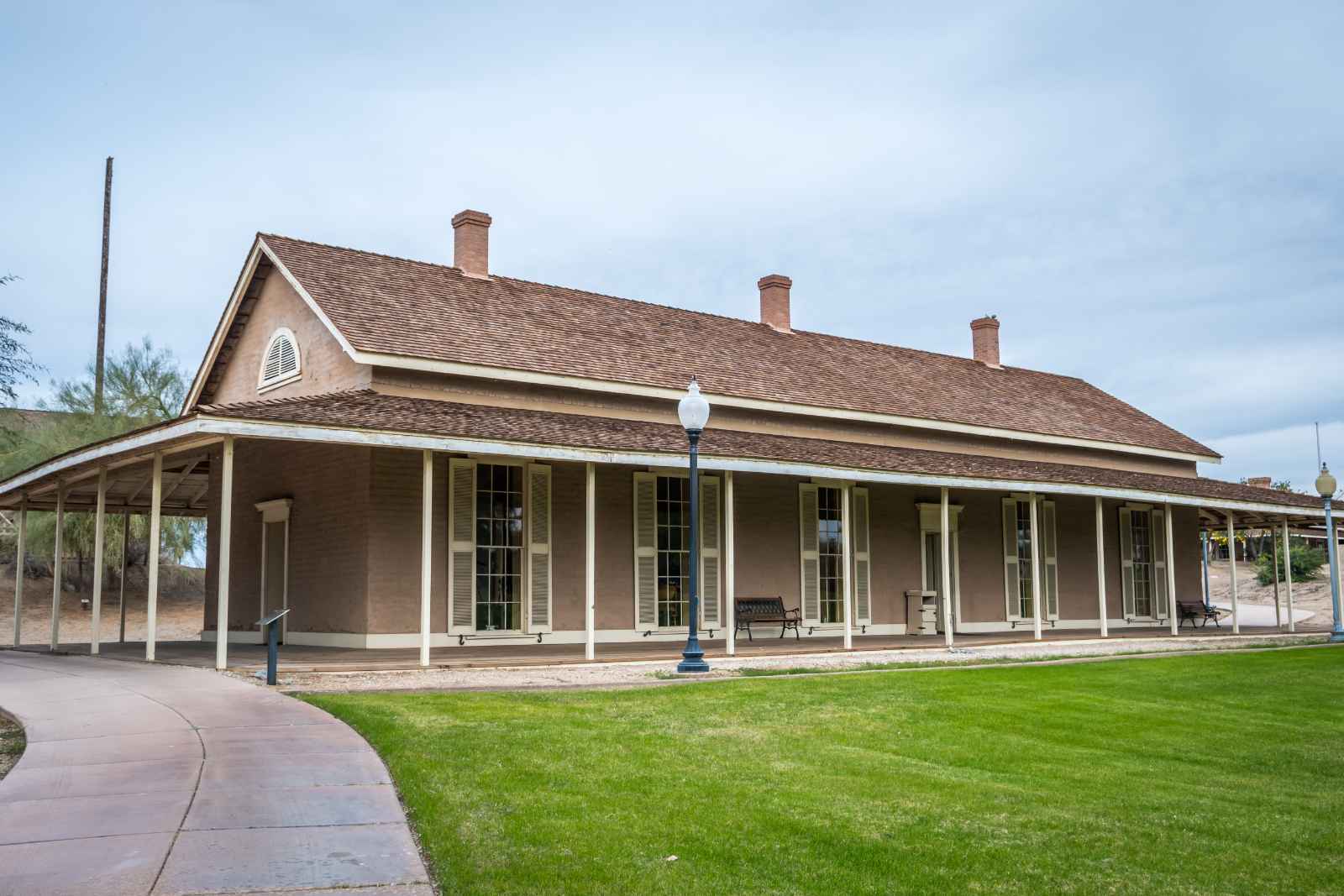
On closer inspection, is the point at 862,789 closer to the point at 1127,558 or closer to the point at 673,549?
the point at 673,549

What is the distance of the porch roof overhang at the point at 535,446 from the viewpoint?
12734 mm

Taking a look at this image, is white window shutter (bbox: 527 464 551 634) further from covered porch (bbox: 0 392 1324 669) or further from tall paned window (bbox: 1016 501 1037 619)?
tall paned window (bbox: 1016 501 1037 619)

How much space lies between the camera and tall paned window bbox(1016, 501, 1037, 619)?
2319 centimetres

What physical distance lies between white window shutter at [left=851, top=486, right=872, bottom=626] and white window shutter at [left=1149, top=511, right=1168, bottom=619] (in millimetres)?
8711

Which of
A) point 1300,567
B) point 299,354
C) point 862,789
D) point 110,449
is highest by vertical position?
point 299,354

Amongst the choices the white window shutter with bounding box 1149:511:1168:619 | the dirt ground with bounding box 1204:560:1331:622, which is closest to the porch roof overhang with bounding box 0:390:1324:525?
the white window shutter with bounding box 1149:511:1168:619

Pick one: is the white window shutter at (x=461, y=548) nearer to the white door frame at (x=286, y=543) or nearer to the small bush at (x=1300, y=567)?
the white door frame at (x=286, y=543)

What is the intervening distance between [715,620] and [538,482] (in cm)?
392

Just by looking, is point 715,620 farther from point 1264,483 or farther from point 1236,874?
point 1264,483

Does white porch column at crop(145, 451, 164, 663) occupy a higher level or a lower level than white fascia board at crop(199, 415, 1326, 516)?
lower

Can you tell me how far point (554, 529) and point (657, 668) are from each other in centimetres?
373

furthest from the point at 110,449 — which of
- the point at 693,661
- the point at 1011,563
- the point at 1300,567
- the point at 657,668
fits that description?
the point at 1300,567

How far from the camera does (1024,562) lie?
923 inches

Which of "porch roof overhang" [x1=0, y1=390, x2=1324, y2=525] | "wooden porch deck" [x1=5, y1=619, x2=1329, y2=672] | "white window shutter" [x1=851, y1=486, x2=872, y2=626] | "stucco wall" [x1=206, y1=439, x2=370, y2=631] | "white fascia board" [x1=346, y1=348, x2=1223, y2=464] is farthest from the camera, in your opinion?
"white window shutter" [x1=851, y1=486, x2=872, y2=626]
